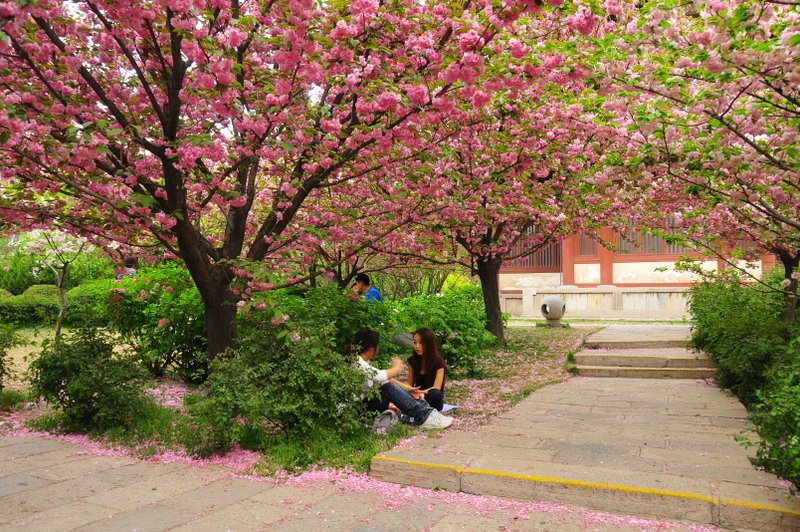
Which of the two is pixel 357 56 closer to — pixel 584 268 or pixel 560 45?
pixel 560 45

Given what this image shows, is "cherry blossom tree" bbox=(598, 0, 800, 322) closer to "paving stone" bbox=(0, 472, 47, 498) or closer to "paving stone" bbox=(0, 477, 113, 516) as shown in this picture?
"paving stone" bbox=(0, 477, 113, 516)

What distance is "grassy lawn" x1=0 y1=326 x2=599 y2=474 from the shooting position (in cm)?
494

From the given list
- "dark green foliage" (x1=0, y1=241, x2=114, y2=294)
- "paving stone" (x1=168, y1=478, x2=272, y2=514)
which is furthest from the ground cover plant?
"dark green foliage" (x1=0, y1=241, x2=114, y2=294)

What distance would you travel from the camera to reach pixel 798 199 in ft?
21.7

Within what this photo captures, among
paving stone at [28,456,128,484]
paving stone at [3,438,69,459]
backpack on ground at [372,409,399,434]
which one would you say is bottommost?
paving stone at [28,456,128,484]

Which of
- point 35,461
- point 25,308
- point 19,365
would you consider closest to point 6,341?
point 35,461

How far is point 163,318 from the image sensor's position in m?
8.02

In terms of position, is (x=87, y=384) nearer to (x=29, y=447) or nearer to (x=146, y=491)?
(x=29, y=447)

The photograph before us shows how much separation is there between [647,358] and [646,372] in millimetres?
480

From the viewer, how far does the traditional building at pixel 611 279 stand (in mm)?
20953

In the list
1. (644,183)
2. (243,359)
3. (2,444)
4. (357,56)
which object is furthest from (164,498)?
(644,183)

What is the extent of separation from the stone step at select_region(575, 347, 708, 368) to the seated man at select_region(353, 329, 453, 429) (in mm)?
5141

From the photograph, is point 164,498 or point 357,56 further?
point 357,56

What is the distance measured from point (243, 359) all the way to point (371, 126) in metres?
2.49
